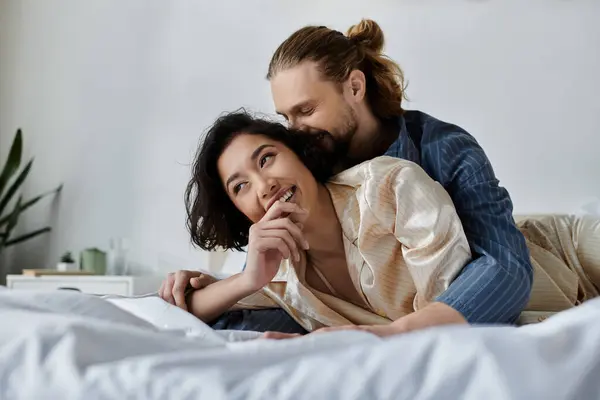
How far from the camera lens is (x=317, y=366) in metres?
0.51

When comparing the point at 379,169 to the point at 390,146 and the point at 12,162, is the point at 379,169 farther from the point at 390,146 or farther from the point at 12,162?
the point at 12,162

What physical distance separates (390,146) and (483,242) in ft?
1.25

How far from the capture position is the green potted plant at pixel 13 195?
378 centimetres

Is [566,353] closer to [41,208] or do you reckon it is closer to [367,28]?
[367,28]

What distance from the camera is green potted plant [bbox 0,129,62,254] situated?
3775 millimetres

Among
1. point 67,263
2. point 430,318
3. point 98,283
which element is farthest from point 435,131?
point 67,263

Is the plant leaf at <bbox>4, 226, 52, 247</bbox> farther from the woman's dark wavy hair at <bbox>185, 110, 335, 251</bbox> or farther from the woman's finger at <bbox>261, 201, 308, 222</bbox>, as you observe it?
the woman's finger at <bbox>261, 201, 308, 222</bbox>

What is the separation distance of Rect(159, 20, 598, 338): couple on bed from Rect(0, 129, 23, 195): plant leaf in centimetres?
247

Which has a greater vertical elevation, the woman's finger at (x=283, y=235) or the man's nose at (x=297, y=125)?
the man's nose at (x=297, y=125)

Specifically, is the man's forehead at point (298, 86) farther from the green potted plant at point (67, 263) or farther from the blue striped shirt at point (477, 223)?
the green potted plant at point (67, 263)

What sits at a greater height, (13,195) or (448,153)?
(448,153)

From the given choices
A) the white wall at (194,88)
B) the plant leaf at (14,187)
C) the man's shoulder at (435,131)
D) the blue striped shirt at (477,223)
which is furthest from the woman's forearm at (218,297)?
the plant leaf at (14,187)

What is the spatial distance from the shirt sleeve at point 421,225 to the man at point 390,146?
4 centimetres

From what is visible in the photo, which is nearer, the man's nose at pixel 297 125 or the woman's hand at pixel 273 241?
the woman's hand at pixel 273 241
